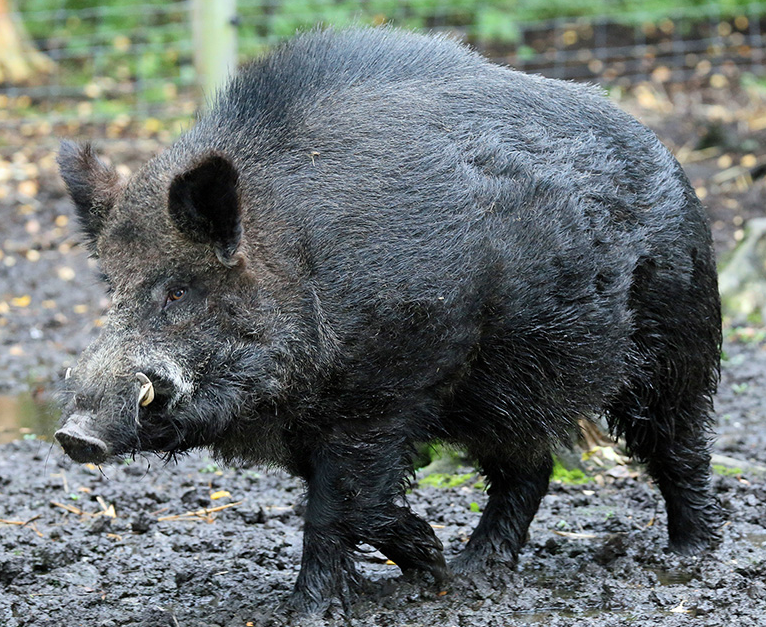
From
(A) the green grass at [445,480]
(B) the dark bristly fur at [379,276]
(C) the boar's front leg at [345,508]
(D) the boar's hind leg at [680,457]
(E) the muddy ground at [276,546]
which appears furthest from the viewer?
(A) the green grass at [445,480]

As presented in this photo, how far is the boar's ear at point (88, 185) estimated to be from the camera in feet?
14.2

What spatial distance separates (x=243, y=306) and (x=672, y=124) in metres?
9.31

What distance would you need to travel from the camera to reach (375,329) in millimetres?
4090

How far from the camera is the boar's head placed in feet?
12.5

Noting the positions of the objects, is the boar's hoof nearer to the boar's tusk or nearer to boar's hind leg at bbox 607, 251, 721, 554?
the boar's tusk

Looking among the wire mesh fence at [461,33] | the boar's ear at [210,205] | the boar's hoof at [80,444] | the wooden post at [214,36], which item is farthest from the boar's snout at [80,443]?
the wire mesh fence at [461,33]

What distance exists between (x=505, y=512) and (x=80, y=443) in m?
2.12

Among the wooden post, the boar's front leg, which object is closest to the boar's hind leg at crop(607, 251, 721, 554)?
the boar's front leg

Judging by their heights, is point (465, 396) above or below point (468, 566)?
above

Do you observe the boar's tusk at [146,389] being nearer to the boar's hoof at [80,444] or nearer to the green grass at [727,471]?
the boar's hoof at [80,444]

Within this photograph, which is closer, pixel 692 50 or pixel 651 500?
pixel 651 500

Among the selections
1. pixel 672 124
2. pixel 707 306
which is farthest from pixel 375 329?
pixel 672 124

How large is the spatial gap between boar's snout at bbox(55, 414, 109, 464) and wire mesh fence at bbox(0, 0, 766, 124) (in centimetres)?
1025

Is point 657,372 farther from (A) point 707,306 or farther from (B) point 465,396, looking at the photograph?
(B) point 465,396
